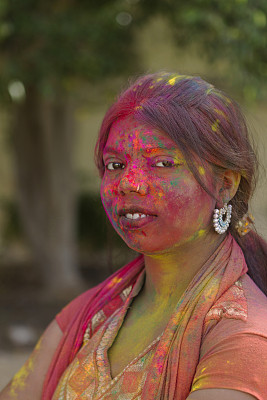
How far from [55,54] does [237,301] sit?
13.6 ft

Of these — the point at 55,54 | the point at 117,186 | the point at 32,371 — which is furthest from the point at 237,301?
the point at 55,54

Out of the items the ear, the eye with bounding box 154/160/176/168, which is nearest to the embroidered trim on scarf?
the ear

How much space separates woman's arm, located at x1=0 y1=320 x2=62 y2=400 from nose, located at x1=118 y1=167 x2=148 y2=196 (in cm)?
66

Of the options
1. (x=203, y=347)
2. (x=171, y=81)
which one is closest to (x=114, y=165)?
(x=171, y=81)

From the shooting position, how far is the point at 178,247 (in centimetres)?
166

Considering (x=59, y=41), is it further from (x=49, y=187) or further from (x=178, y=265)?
(x=178, y=265)

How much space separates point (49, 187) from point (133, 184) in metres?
5.50

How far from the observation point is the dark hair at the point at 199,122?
62.5 inches

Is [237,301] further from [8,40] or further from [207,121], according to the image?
[8,40]

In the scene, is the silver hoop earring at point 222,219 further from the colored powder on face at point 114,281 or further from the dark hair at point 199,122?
the colored powder on face at point 114,281

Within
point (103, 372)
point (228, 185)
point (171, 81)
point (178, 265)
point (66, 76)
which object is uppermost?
point (66, 76)

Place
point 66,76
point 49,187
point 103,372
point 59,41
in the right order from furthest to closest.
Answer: point 49,187 → point 66,76 → point 59,41 → point 103,372

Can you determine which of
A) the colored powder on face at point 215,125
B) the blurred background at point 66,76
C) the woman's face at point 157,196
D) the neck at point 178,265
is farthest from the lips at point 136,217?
the blurred background at point 66,76

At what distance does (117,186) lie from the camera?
168cm
